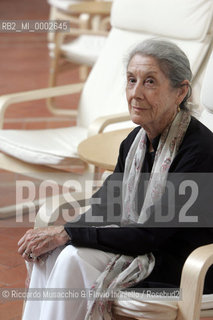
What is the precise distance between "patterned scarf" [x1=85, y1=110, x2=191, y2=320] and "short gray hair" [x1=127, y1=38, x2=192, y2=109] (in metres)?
0.12

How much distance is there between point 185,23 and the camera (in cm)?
380

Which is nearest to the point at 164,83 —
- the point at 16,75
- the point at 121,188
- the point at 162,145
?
the point at 162,145

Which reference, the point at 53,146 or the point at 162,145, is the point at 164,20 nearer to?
the point at 53,146

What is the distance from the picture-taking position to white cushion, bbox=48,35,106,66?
211 inches

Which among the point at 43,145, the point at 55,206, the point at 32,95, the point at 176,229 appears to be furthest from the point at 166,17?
the point at 176,229

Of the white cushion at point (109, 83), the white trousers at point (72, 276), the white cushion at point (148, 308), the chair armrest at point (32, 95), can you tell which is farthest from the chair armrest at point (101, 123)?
the white cushion at point (148, 308)

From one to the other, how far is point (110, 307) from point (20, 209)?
1797 millimetres

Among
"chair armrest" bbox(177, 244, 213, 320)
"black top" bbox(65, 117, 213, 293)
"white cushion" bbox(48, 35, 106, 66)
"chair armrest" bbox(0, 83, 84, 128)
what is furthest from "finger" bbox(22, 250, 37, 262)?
"white cushion" bbox(48, 35, 106, 66)

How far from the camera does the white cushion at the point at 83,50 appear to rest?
17.6 ft

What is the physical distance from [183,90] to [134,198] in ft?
1.17

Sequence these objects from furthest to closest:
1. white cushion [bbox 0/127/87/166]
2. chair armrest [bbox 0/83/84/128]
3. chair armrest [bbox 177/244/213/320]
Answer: chair armrest [bbox 0/83/84/128]
white cushion [bbox 0/127/87/166]
chair armrest [bbox 177/244/213/320]

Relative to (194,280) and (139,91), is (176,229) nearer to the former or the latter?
(194,280)

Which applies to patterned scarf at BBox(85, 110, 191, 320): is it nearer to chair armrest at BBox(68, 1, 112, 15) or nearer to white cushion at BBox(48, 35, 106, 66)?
white cushion at BBox(48, 35, 106, 66)

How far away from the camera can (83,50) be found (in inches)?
213
